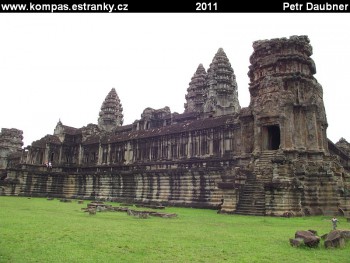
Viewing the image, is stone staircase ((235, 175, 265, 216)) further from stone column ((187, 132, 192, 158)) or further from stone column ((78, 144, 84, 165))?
stone column ((78, 144, 84, 165))

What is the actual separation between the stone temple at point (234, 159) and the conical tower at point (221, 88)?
29.3 ft

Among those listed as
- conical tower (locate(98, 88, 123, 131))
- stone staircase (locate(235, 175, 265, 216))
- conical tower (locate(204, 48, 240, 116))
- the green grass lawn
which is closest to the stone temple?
stone staircase (locate(235, 175, 265, 216))

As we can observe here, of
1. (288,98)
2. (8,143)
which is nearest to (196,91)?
(288,98)

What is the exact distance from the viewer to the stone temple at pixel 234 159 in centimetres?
2183

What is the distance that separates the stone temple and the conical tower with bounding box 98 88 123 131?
24.4m

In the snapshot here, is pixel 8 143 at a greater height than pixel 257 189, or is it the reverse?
pixel 8 143

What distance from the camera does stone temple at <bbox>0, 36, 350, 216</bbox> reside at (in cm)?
2183

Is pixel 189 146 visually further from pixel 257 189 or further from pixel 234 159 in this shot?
pixel 257 189

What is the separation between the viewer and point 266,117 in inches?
982

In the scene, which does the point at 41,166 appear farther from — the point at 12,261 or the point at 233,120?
the point at 12,261

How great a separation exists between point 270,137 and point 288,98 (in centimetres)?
367

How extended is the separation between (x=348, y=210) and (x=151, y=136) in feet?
70.6

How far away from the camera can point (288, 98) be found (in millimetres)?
24500

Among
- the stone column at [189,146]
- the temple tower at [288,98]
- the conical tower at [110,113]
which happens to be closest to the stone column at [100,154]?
the stone column at [189,146]
